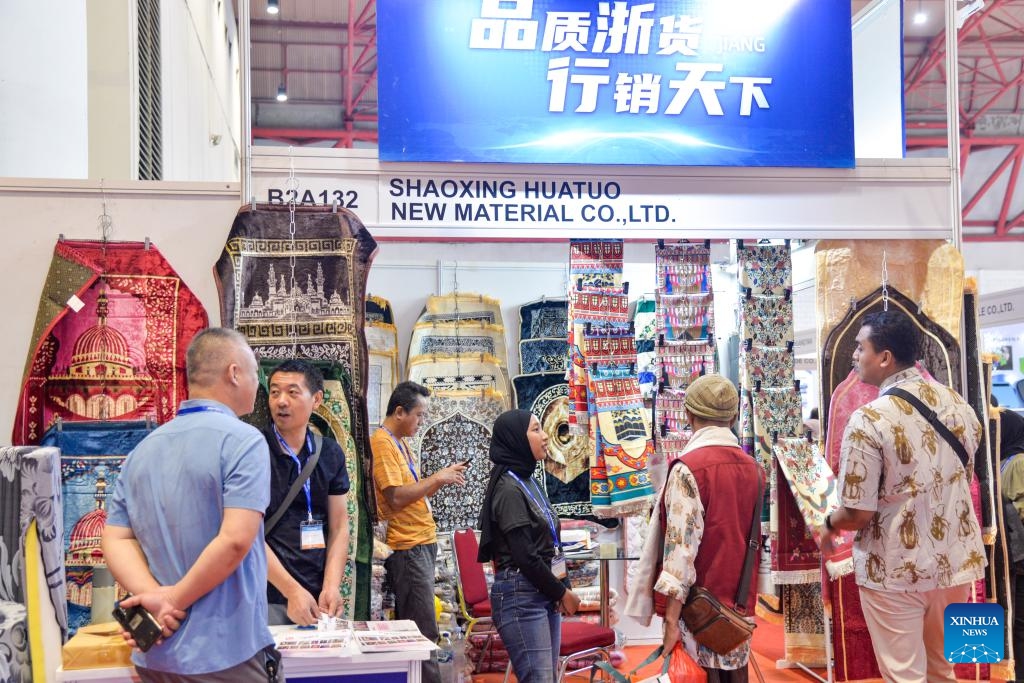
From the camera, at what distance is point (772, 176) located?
15.5 ft

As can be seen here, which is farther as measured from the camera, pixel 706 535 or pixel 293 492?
pixel 293 492

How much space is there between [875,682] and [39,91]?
214 inches

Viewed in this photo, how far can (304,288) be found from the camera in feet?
13.9

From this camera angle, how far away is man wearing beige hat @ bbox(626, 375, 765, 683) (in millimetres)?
3121

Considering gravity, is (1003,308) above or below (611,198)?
below

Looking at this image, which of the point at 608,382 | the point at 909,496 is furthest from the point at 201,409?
the point at 608,382

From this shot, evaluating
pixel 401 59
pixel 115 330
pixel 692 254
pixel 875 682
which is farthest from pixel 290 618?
pixel 875 682

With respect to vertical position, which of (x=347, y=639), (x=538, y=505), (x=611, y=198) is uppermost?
(x=611, y=198)

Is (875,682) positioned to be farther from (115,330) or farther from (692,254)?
(115,330)

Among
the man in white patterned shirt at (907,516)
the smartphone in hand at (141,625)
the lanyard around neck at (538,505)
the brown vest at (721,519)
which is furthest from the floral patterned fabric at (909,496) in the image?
the smartphone in hand at (141,625)

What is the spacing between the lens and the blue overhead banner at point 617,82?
446cm

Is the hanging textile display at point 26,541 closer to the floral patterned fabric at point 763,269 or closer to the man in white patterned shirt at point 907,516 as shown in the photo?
the man in white patterned shirt at point 907,516

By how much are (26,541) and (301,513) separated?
900 millimetres

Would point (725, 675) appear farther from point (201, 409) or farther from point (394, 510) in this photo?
point (201, 409)
